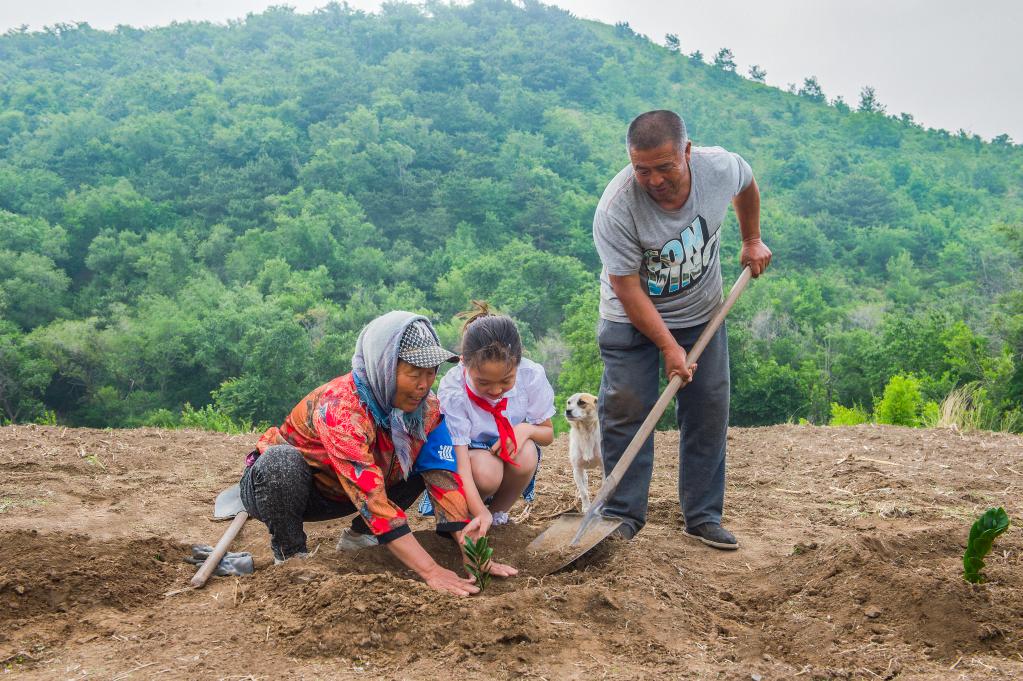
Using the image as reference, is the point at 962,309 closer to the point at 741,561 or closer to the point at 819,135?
the point at 819,135

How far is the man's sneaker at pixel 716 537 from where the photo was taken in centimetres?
388

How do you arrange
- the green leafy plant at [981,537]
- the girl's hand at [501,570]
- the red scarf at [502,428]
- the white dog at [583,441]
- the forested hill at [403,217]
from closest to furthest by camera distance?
1. the green leafy plant at [981,537]
2. the girl's hand at [501,570]
3. the red scarf at [502,428]
4. the white dog at [583,441]
5. the forested hill at [403,217]

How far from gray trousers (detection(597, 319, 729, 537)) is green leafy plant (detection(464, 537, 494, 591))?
0.88m

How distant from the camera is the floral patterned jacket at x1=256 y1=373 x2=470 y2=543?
297cm

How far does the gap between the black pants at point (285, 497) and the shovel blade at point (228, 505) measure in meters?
0.36

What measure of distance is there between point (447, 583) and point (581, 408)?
1.80 metres

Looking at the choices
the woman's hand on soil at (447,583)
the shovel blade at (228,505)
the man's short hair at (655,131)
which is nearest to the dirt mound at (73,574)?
the shovel blade at (228,505)

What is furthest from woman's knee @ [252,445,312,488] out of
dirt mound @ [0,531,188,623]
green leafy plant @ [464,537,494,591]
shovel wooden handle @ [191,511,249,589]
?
green leafy plant @ [464,537,494,591]

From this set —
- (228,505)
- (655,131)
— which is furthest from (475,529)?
(655,131)

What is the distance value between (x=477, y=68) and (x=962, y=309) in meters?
44.1

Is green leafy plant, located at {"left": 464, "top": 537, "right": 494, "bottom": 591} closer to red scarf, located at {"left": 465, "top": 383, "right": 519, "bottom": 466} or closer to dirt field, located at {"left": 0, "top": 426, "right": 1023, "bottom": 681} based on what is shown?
dirt field, located at {"left": 0, "top": 426, "right": 1023, "bottom": 681}

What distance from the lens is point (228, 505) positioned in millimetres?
3791

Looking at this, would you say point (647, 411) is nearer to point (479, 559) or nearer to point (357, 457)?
point (479, 559)

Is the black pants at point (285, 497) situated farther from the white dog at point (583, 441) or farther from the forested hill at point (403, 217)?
the forested hill at point (403, 217)
